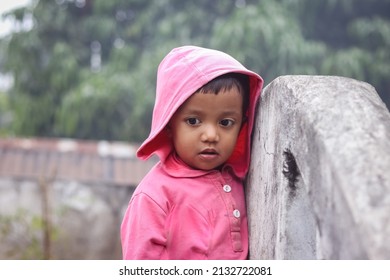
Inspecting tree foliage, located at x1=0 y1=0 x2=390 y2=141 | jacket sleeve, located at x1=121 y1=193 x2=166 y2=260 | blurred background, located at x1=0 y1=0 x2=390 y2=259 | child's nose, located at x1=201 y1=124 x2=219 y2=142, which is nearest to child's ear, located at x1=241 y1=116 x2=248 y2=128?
child's nose, located at x1=201 y1=124 x2=219 y2=142

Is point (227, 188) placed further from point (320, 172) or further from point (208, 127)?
point (320, 172)

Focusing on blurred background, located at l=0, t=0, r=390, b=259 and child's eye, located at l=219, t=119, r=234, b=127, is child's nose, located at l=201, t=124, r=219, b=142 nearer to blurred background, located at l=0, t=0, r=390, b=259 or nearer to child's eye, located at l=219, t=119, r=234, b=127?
child's eye, located at l=219, t=119, r=234, b=127

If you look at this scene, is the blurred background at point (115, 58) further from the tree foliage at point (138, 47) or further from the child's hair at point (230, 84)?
the child's hair at point (230, 84)

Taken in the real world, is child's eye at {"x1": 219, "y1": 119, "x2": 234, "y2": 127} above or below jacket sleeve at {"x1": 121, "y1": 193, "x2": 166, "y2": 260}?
above

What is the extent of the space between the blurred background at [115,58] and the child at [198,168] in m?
4.32

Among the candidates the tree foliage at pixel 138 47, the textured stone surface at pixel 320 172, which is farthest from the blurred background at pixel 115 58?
the textured stone surface at pixel 320 172

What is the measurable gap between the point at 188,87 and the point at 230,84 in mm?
125

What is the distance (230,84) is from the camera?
1657 millimetres

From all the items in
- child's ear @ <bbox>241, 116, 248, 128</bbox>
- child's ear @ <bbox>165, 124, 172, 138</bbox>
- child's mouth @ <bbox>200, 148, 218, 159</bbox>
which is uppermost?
child's ear @ <bbox>241, 116, 248, 128</bbox>

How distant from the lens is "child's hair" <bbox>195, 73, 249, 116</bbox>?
1.63m

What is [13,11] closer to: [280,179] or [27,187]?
[27,187]

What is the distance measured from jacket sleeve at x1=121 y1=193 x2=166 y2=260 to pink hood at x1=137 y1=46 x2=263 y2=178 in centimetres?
19

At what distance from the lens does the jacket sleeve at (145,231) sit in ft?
5.05
